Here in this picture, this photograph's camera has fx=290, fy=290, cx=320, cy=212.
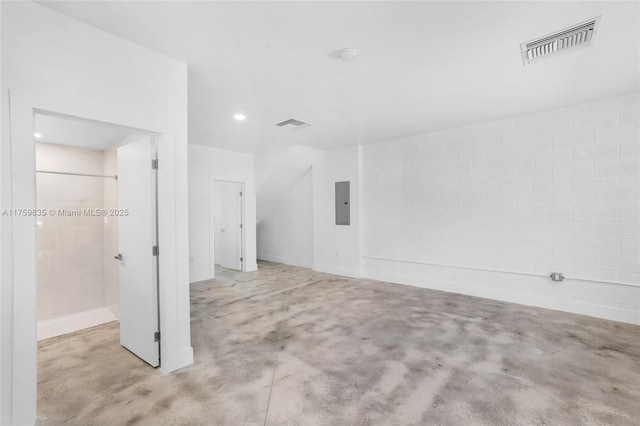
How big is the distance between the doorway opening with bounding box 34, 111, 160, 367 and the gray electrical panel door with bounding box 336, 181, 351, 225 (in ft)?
13.1

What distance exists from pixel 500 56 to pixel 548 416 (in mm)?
2839

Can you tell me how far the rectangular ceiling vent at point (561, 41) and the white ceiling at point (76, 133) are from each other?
3.66 m

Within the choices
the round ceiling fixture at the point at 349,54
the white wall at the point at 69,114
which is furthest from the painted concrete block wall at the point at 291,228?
the white wall at the point at 69,114

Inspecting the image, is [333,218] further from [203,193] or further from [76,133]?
[76,133]

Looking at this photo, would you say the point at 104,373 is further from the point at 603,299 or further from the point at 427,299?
the point at 603,299

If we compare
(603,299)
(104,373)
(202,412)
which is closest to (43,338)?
(104,373)

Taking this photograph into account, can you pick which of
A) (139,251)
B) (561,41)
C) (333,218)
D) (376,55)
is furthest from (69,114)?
(333,218)

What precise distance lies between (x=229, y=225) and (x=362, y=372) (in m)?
5.39

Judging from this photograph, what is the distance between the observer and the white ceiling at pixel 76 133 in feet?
9.68

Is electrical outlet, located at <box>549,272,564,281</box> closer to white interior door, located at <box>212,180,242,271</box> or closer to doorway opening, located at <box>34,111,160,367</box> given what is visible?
doorway opening, located at <box>34,111,160,367</box>

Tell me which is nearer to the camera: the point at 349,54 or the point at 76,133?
the point at 349,54

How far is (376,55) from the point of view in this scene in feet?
8.29

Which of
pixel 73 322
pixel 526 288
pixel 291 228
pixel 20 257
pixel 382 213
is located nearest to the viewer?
pixel 20 257

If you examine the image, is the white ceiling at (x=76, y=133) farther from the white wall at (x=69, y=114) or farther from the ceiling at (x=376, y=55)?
Answer: the ceiling at (x=376, y=55)
